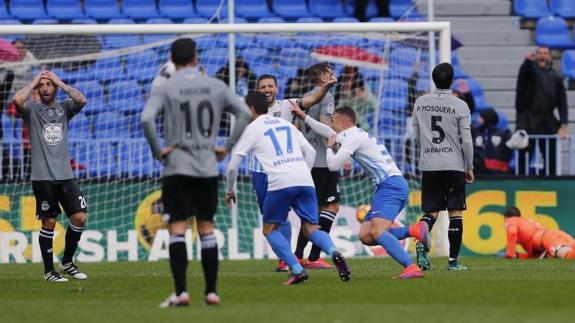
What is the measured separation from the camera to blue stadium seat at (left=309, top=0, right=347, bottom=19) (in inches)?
985

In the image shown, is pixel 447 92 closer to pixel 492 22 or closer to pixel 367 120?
pixel 367 120

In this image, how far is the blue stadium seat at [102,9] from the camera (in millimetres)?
24469

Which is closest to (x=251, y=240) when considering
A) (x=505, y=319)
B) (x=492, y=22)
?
(x=492, y=22)

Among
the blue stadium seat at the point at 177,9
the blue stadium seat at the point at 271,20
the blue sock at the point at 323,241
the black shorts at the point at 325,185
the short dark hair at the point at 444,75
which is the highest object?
the blue stadium seat at the point at 177,9

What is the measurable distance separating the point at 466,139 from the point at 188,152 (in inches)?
182

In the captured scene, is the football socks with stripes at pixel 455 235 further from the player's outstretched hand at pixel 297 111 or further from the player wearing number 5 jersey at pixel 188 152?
the player wearing number 5 jersey at pixel 188 152

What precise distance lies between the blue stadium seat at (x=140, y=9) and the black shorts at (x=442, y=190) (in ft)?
36.3

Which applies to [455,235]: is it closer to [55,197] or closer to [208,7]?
[55,197]

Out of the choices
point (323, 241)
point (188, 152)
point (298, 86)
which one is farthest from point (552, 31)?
point (188, 152)

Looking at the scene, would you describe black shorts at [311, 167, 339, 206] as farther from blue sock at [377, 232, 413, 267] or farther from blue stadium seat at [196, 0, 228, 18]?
blue stadium seat at [196, 0, 228, 18]

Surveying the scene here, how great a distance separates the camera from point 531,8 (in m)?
26.1

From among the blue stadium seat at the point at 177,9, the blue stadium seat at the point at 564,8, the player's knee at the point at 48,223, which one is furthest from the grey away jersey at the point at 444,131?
the blue stadium seat at the point at 564,8

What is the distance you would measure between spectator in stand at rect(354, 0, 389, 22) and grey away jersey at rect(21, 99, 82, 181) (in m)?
11.6

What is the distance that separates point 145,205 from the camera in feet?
64.1
